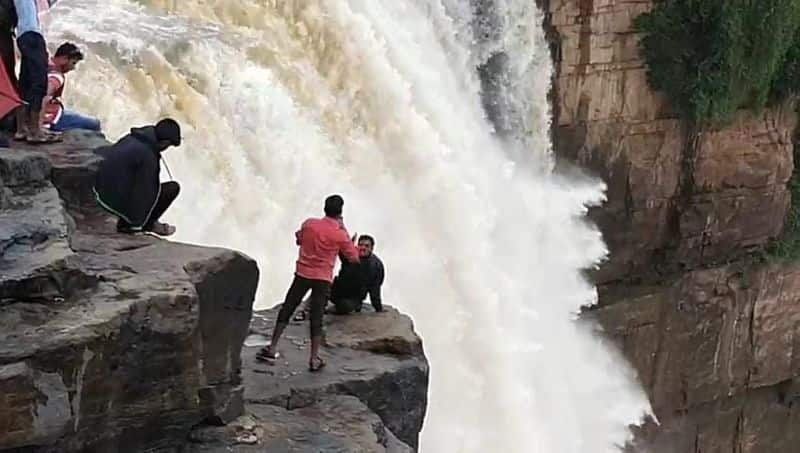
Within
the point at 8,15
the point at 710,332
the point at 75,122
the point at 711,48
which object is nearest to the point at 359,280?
the point at 75,122

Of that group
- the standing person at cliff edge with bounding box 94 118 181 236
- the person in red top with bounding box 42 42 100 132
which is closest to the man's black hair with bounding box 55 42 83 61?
the person in red top with bounding box 42 42 100 132

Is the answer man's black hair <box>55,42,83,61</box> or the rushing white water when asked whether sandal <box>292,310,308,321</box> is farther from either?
man's black hair <box>55,42,83,61</box>

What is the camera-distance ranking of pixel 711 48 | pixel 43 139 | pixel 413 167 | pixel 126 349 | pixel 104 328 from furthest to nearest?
pixel 711 48, pixel 413 167, pixel 43 139, pixel 126 349, pixel 104 328

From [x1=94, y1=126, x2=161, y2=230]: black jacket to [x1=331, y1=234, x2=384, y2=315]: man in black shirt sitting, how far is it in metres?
2.03

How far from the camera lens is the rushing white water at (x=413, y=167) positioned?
29.9 feet

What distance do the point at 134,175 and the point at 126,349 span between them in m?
1.20

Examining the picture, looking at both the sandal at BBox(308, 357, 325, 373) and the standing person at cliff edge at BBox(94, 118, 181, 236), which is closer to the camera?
the standing person at cliff edge at BBox(94, 118, 181, 236)

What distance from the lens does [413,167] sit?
11.5 metres

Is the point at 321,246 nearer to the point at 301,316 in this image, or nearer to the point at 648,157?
the point at 301,316

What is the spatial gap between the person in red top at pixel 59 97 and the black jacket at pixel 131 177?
871 millimetres

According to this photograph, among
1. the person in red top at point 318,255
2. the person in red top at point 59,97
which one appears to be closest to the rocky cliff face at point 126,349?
the person in red top at point 59,97

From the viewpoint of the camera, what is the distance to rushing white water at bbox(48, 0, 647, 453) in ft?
29.9

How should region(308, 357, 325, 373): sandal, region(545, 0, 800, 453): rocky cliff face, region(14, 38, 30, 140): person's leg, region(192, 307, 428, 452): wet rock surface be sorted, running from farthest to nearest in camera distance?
region(545, 0, 800, 453): rocky cliff face → region(308, 357, 325, 373): sandal → region(14, 38, 30, 140): person's leg → region(192, 307, 428, 452): wet rock surface

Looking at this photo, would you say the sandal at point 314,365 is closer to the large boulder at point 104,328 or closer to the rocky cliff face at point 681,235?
the large boulder at point 104,328
